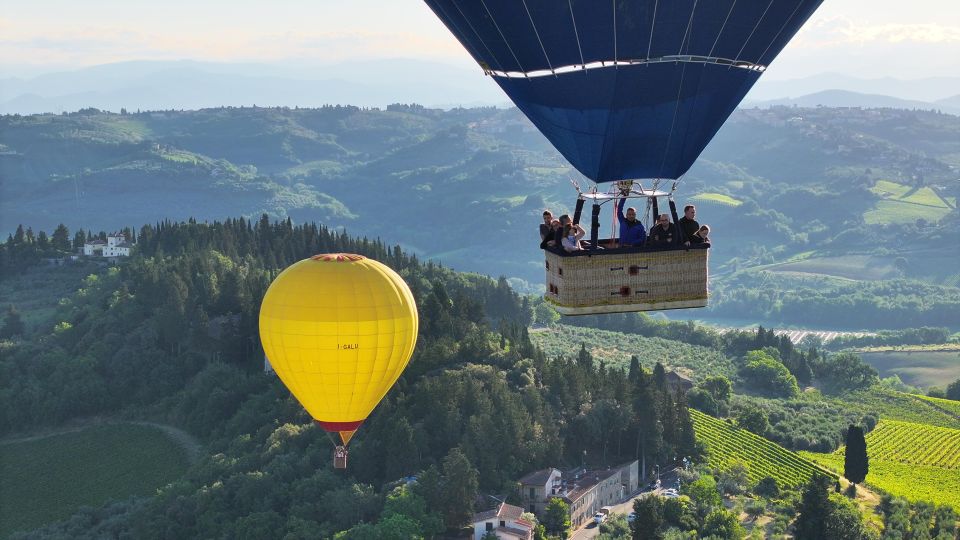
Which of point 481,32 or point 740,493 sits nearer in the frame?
point 481,32

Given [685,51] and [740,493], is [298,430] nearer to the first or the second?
[740,493]

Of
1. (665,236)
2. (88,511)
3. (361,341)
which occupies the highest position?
(665,236)

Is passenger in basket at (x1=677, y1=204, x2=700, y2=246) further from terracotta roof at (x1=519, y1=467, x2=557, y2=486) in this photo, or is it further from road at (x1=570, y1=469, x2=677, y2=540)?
terracotta roof at (x1=519, y1=467, x2=557, y2=486)

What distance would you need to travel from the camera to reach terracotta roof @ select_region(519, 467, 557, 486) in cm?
5791

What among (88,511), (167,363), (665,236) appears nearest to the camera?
(665,236)

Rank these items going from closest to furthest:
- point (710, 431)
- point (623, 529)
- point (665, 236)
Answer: point (665, 236) < point (623, 529) < point (710, 431)

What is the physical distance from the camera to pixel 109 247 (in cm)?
10888

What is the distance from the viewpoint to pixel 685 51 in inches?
1017

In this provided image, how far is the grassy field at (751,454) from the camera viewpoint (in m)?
66.5

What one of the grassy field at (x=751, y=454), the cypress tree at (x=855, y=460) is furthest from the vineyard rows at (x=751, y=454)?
the cypress tree at (x=855, y=460)

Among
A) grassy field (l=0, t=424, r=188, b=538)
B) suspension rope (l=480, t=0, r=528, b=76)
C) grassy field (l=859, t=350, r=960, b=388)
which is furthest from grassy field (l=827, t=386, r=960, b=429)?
suspension rope (l=480, t=0, r=528, b=76)

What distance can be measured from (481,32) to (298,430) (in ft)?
128

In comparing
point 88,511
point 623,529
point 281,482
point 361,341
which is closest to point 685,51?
point 361,341

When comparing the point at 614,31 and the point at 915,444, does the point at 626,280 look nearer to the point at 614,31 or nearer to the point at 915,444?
the point at 614,31
